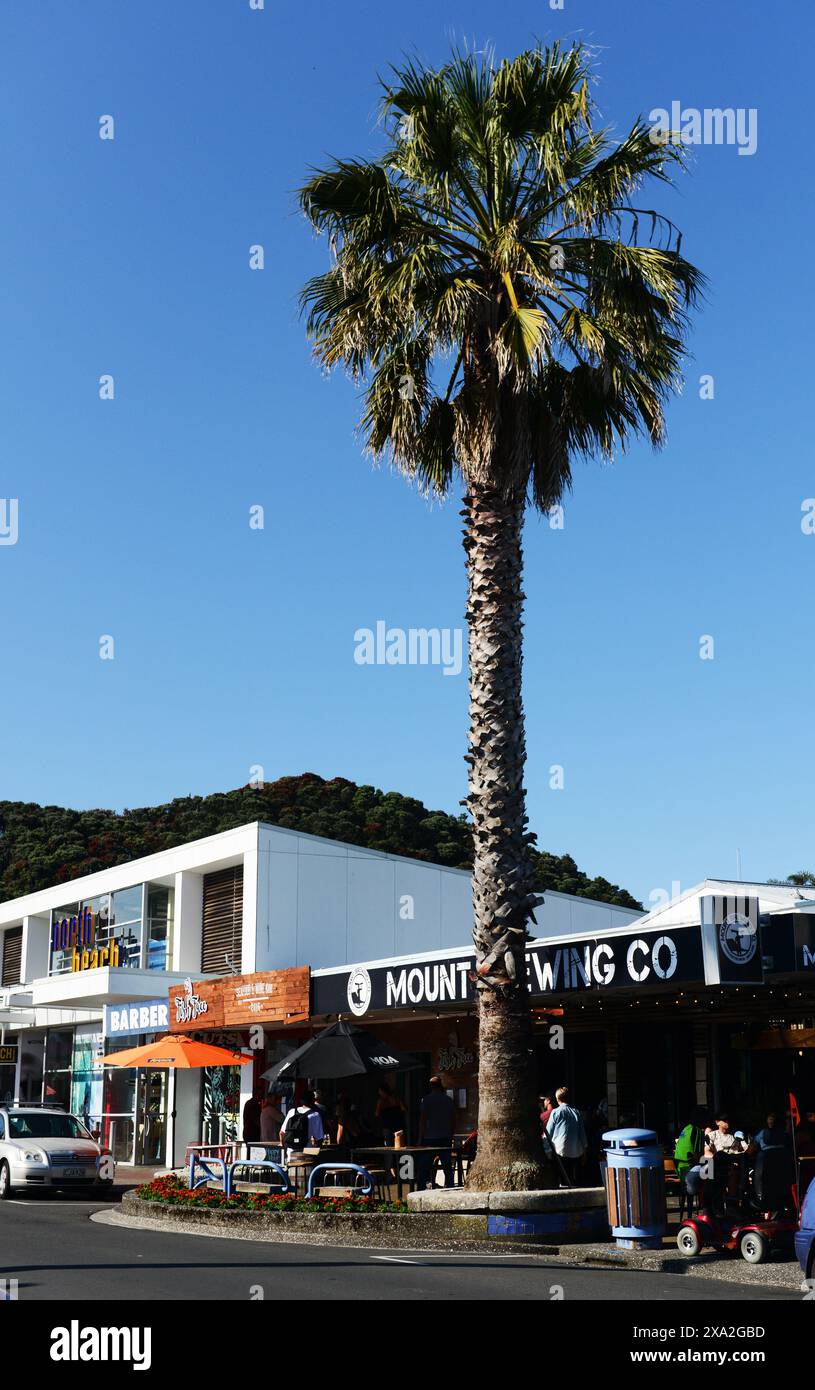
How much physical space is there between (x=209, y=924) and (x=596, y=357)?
21694 mm

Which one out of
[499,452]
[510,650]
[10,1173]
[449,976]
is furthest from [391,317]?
[10,1173]

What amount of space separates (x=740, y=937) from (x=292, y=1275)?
782 cm

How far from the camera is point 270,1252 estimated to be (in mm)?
14727

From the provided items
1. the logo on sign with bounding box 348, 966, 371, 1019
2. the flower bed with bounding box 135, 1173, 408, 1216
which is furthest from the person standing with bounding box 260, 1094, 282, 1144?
the logo on sign with bounding box 348, 966, 371, 1019

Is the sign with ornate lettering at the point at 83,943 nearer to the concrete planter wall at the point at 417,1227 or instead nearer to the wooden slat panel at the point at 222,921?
the wooden slat panel at the point at 222,921

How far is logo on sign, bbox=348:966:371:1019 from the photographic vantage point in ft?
85.0

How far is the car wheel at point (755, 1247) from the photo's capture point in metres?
13.7

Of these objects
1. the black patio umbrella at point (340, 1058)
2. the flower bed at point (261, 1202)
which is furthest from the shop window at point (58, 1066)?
the flower bed at point (261, 1202)

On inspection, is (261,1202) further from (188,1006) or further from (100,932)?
(100,932)

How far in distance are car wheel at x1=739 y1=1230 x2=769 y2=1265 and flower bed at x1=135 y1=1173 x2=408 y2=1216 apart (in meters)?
4.20

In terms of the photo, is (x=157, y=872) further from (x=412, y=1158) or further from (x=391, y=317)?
(x=391, y=317)

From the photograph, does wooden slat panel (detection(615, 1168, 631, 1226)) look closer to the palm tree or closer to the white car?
the palm tree

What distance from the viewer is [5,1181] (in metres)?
23.5

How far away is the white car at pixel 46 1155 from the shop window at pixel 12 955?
78.8 ft
